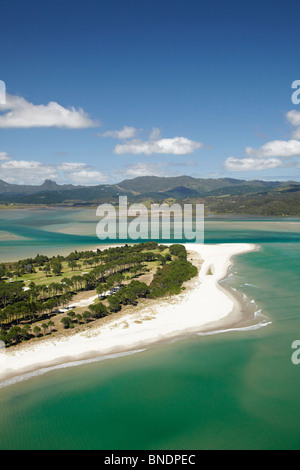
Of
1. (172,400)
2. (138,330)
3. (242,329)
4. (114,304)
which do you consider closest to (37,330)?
(114,304)

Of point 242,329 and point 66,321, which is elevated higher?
point 66,321

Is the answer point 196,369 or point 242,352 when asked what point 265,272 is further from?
point 196,369

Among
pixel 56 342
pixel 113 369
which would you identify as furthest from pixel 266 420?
pixel 56 342

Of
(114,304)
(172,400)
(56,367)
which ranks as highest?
(114,304)

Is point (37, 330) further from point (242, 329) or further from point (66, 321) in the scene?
point (242, 329)

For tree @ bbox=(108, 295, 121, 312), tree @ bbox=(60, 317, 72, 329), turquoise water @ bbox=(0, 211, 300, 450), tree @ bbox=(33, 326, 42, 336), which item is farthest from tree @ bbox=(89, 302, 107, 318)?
turquoise water @ bbox=(0, 211, 300, 450)

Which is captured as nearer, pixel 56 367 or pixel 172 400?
pixel 172 400
